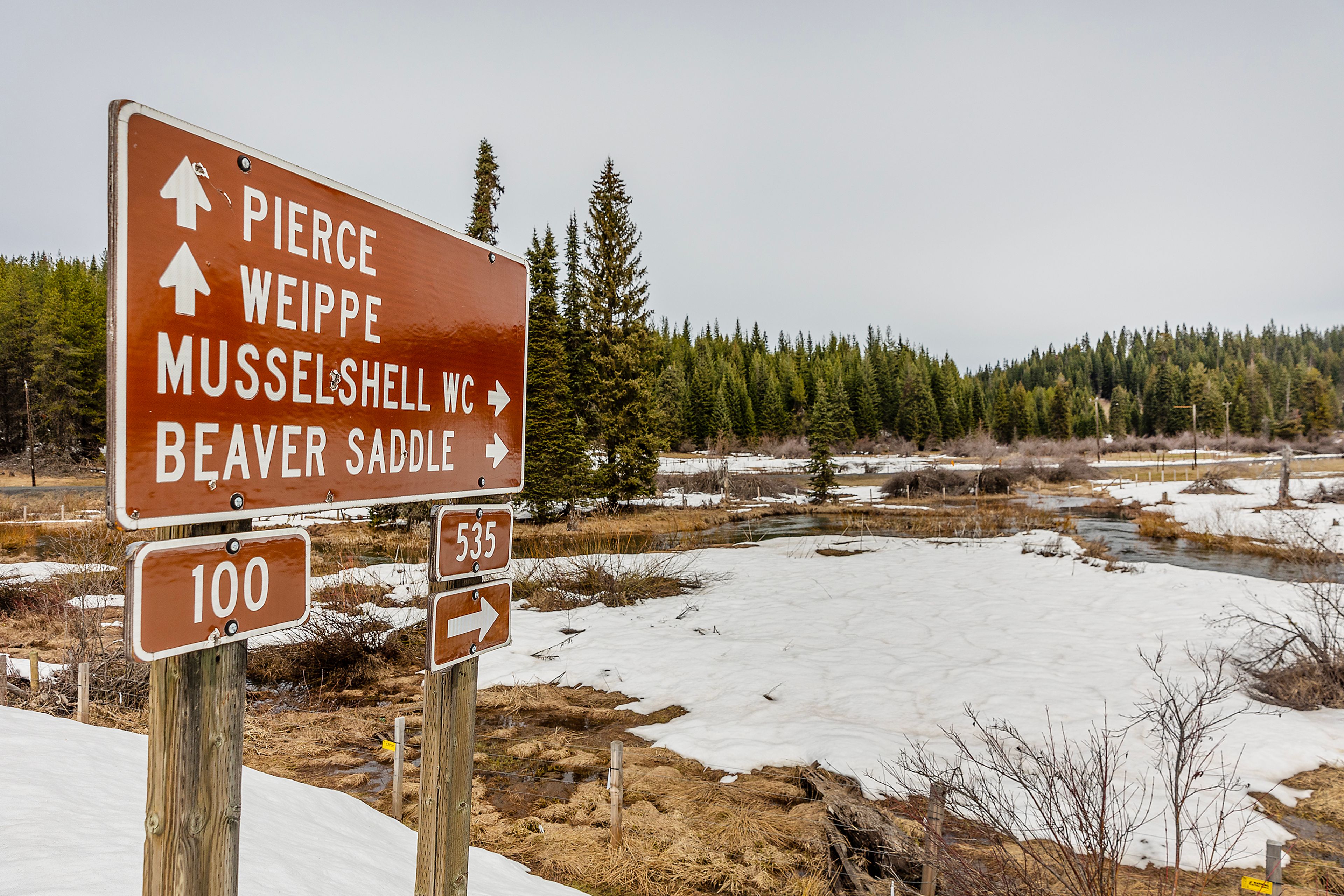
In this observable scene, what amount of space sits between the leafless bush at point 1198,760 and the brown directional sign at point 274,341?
12.2ft

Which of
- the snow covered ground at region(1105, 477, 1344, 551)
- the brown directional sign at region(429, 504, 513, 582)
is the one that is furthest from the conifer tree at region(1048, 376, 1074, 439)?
the brown directional sign at region(429, 504, 513, 582)

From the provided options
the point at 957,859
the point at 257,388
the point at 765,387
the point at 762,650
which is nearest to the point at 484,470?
the point at 257,388

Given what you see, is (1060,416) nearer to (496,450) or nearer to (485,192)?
(485,192)

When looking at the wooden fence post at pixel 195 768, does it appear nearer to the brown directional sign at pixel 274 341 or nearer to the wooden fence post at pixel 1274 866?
the brown directional sign at pixel 274 341

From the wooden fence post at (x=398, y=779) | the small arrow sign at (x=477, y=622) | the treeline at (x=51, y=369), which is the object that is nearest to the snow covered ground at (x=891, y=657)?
the wooden fence post at (x=398, y=779)

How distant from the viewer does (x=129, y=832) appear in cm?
343

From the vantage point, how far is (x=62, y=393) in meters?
47.6

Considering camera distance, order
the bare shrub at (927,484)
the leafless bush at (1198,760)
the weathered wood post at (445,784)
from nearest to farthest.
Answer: the weathered wood post at (445,784) < the leafless bush at (1198,760) < the bare shrub at (927,484)

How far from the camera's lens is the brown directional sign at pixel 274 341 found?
1.33 metres

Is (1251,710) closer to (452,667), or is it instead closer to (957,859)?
(957,859)

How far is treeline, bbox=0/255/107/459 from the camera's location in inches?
1849

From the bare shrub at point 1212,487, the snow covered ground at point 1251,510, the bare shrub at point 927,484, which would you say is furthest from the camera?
the bare shrub at point 927,484

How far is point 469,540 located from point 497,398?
→ 50 centimetres

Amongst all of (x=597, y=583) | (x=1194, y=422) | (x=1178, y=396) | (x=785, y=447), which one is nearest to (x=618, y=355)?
(x=597, y=583)
